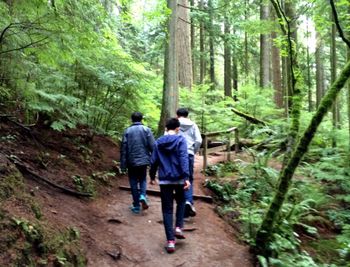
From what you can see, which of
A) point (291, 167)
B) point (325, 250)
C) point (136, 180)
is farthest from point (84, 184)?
point (325, 250)

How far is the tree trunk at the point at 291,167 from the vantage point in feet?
19.4

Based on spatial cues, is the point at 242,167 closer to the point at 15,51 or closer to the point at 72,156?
the point at 72,156

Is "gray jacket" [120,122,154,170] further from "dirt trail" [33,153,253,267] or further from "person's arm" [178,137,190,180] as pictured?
"person's arm" [178,137,190,180]

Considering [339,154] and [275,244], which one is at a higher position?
[339,154]

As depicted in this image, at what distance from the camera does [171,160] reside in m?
6.41

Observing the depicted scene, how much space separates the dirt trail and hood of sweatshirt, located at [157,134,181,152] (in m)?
1.58

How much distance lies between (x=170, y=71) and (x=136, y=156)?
14.2ft

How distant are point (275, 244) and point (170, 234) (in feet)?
5.45

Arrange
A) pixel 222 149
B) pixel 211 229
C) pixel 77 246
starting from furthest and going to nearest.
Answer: pixel 222 149, pixel 211 229, pixel 77 246

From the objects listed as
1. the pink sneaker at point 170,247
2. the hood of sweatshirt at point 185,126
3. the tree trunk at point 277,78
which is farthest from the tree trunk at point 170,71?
the tree trunk at point 277,78

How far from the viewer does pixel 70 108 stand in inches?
347

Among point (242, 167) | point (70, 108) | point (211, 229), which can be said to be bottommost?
point (211, 229)

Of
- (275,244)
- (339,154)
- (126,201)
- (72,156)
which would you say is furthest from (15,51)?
(339,154)

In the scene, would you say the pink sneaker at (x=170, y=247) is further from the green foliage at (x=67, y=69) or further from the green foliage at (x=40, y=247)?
the green foliage at (x=67, y=69)
